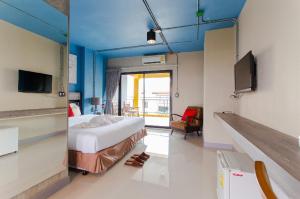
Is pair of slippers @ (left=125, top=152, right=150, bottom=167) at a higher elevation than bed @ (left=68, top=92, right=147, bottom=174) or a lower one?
lower

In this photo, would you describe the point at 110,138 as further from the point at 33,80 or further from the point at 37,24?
the point at 37,24

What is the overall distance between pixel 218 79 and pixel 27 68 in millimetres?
3606

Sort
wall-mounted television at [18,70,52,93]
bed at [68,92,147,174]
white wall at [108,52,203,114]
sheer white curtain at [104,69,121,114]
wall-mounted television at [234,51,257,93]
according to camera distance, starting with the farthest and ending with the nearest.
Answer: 1. sheer white curtain at [104,69,121,114]
2. white wall at [108,52,203,114]
3. bed at [68,92,147,174]
4. wall-mounted television at [234,51,257,93]
5. wall-mounted television at [18,70,52,93]

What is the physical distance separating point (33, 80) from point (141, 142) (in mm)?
2970

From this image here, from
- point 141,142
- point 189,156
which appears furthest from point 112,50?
point 189,156

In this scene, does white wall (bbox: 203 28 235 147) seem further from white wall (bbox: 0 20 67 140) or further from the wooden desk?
white wall (bbox: 0 20 67 140)

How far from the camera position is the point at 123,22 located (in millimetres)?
3443

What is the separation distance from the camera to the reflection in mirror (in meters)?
1.67

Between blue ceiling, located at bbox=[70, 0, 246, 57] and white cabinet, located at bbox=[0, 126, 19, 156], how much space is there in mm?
2292

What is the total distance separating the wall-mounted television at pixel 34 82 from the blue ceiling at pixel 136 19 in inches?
61.4

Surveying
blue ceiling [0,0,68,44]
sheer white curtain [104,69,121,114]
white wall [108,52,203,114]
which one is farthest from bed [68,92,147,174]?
sheer white curtain [104,69,121,114]

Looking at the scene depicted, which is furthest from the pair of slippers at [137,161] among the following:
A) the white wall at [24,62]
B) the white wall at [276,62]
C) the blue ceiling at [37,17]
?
the blue ceiling at [37,17]

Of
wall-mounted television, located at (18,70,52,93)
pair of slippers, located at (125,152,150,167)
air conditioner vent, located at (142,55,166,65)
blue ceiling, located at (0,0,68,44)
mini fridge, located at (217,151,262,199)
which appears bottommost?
pair of slippers, located at (125,152,150,167)

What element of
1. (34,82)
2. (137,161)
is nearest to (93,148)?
(137,161)
